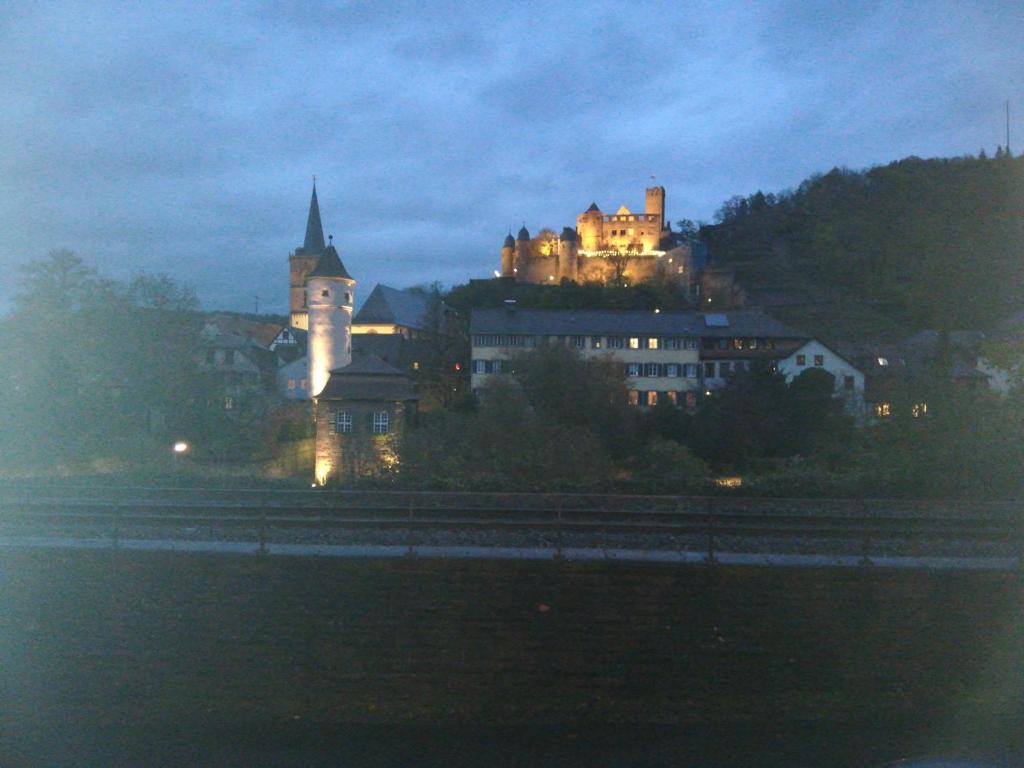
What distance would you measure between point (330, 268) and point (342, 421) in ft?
63.8

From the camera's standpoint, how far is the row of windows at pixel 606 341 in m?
49.5

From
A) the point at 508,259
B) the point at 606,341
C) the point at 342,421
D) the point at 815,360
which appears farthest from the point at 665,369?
the point at 508,259

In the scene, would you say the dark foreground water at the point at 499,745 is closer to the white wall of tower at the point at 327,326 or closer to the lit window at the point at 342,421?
the lit window at the point at 342,421

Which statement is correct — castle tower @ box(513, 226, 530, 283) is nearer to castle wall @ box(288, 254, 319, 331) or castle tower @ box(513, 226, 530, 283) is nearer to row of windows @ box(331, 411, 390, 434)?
castle wall @ box(288, 254, 319, 331)

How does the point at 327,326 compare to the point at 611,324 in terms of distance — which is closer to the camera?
the point at 611,324

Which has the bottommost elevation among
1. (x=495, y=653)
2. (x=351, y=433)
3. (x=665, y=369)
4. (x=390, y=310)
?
(x=495, y=653)

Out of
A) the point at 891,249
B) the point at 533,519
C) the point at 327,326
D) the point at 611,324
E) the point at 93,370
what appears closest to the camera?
the point at 533,519

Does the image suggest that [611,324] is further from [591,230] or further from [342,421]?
[591,230]

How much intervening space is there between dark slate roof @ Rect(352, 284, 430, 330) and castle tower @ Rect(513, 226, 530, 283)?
24.2m

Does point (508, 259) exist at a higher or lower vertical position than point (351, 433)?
higher

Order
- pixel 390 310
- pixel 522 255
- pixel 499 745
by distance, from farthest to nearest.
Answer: pixel 522 255 < pixel 390 310 < pixel 499 745

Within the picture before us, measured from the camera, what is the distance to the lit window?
117 ft

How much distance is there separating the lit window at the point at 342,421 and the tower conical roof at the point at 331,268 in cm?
1874

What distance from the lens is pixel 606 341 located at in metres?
50.4
